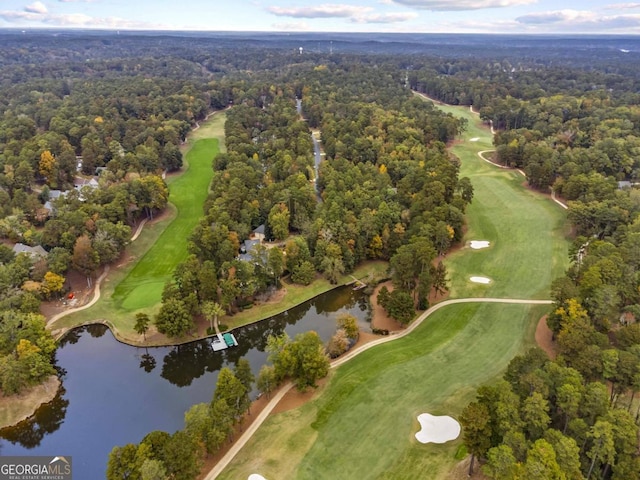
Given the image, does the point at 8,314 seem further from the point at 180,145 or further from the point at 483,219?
the point at 180,145

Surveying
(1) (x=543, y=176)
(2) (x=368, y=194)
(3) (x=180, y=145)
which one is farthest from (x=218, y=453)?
(3) (x=180, y=145)

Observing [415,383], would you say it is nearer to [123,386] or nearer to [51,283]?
[123,386]

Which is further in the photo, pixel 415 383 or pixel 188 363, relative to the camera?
pixel 188 363

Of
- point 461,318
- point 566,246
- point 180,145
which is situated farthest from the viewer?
point 180,145

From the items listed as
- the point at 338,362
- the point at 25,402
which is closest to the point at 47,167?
the point at 25,402

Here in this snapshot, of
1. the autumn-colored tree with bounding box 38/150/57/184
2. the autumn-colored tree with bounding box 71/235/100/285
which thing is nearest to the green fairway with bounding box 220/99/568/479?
the autumn-colored tree with bounding box 71/235/100/285

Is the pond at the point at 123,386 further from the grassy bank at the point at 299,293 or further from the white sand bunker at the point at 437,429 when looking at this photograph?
the white sand bunker at the point at 437,429
